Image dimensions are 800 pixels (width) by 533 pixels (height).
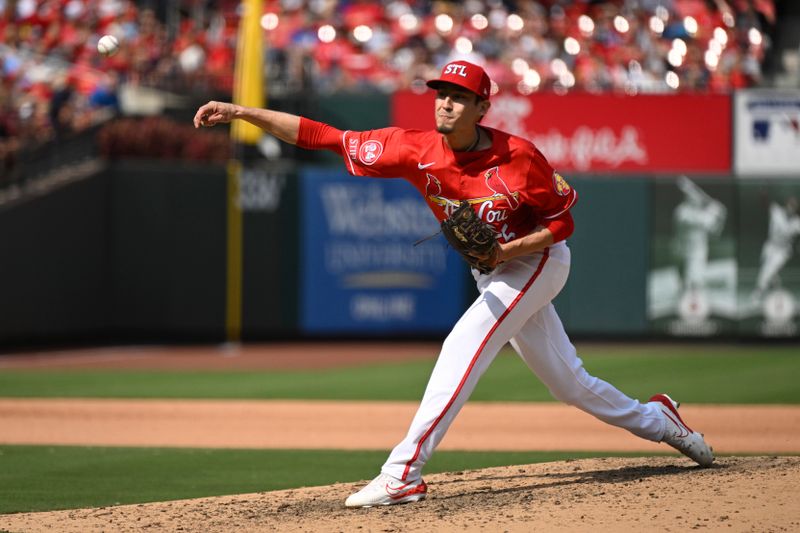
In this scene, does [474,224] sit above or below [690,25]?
below

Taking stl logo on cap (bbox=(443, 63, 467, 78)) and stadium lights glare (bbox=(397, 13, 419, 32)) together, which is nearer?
stl logo on cap (bbox=(443, 63, 467, 78))

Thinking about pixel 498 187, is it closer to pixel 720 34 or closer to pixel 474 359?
pixel 474 359

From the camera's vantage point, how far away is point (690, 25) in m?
16.8

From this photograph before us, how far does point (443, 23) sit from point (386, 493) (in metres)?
13.5

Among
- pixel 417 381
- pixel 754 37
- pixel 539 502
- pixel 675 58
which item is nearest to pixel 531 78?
pixel 675 58

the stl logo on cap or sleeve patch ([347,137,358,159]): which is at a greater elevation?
the stl logo on cap

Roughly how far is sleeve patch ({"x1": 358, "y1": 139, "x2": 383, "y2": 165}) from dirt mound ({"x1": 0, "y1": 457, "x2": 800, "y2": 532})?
161cm

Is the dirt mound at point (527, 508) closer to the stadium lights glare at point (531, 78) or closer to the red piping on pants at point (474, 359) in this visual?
the red piping on pants at point (474, 359)

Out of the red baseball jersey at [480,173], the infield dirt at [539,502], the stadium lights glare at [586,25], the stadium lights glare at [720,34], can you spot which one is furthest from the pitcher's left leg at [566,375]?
the stadium lights glare at [586,25]

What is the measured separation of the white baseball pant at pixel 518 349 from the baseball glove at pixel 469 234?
0.29 metres

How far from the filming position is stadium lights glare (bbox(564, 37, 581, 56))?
57.7ft

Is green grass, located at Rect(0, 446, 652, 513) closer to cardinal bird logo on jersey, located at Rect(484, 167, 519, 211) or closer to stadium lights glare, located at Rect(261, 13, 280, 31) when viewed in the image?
cardinal bird logo on jersey, located at Rect(484, 167, 519, 211)

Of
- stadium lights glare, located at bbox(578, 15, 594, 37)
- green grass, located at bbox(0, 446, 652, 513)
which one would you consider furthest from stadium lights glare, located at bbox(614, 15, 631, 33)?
green grass, located at bbox(0, 446, 652, 513)

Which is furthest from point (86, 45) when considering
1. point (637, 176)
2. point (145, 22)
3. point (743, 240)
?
point (743, 240)
